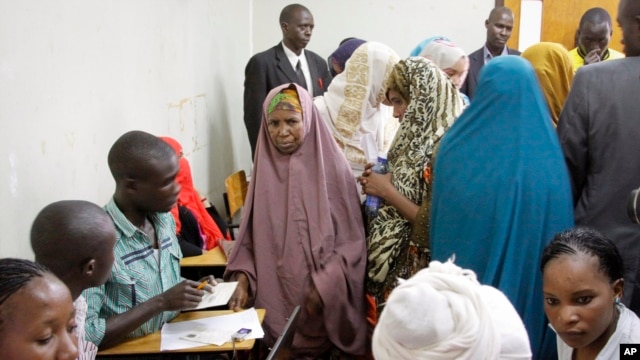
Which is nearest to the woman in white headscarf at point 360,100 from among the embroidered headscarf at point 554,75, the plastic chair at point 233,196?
the embroidered headscarf at point 554,75

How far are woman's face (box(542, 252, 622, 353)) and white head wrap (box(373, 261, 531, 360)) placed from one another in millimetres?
698

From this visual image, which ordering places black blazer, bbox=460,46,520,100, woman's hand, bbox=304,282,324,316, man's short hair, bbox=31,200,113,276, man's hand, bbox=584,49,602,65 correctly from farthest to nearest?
1. black blazer, bbox=460,46,520,100
2. man's hand, bbox=584,49,602,65
3. woman's hand, bbox=304,282,324,316
4. man's short hair, bbox=31,200,113,276

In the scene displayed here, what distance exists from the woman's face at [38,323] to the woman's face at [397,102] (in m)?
1.87

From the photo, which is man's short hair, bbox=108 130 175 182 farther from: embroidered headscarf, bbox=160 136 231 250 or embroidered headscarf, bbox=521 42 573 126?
embroidered headscarf, bbox=521 42 573 126

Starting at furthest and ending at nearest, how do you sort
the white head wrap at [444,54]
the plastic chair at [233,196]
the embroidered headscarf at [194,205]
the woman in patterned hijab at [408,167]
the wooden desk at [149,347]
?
the plastic chair at [233,196]
the white head wrap at [444,54]
the embroidered headscarf at [194,205]
the woman in patterned hijab at [408,167]
the wooden desk at [149,347]

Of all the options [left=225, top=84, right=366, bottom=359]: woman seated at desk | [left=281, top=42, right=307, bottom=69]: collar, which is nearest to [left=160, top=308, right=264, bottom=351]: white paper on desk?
[left=225, top=84, right=366, bottom=359]: woman seated at desk

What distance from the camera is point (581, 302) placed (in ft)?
5.83

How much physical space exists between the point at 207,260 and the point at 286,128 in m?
0.73

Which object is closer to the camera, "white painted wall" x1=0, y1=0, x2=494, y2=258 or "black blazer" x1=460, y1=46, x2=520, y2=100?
"white painted wall" x1=0, y1=0, x2=494, y2=258

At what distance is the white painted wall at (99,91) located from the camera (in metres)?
2.14

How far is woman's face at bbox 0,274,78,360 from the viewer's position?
4.02 ft

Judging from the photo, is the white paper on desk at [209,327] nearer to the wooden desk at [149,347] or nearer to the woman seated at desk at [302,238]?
the wooden desk at [149,347]

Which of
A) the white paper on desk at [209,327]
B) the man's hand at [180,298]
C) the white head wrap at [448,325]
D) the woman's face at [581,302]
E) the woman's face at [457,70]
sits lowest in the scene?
the white paper on desk at [209,327]

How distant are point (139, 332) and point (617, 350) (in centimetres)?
146
